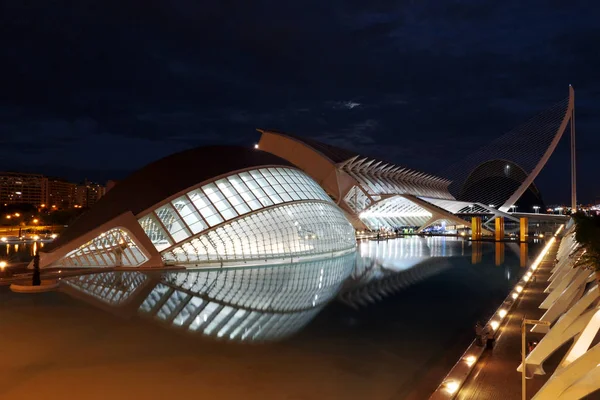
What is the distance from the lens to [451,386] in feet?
26.8

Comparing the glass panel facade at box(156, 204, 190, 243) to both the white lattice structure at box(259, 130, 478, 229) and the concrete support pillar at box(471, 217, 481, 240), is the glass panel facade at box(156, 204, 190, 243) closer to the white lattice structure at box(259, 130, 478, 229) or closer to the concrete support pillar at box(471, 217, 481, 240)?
the white lattice structure at box(259, 130, 478, 229)

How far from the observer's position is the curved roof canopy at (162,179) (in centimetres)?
→ 2491

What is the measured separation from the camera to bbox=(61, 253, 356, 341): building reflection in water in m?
13.0

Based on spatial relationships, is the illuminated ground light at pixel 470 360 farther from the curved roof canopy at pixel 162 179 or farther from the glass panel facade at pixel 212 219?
the curved roof canopy at pixel 162 179

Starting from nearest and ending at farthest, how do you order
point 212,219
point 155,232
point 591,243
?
1. point 591,243
2. point 155,232
3. point 212,219

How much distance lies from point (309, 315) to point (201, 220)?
41.9ft

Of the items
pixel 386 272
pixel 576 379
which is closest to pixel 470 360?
pixel 576 379

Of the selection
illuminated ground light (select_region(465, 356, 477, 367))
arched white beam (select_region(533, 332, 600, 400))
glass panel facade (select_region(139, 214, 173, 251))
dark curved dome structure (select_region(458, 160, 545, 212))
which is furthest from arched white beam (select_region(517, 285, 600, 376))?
dark curved dome structure (select_region(458, 160, 545, 212))

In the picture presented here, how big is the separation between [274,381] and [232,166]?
70.2 ft

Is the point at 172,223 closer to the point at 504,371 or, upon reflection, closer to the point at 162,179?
the point at 162,179

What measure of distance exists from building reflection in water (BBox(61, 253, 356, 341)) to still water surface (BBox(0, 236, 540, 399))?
4 cm

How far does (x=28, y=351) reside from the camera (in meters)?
10.6

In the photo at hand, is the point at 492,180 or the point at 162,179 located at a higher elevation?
the point at 492,180

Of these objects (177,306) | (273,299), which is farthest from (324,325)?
(177,306)
